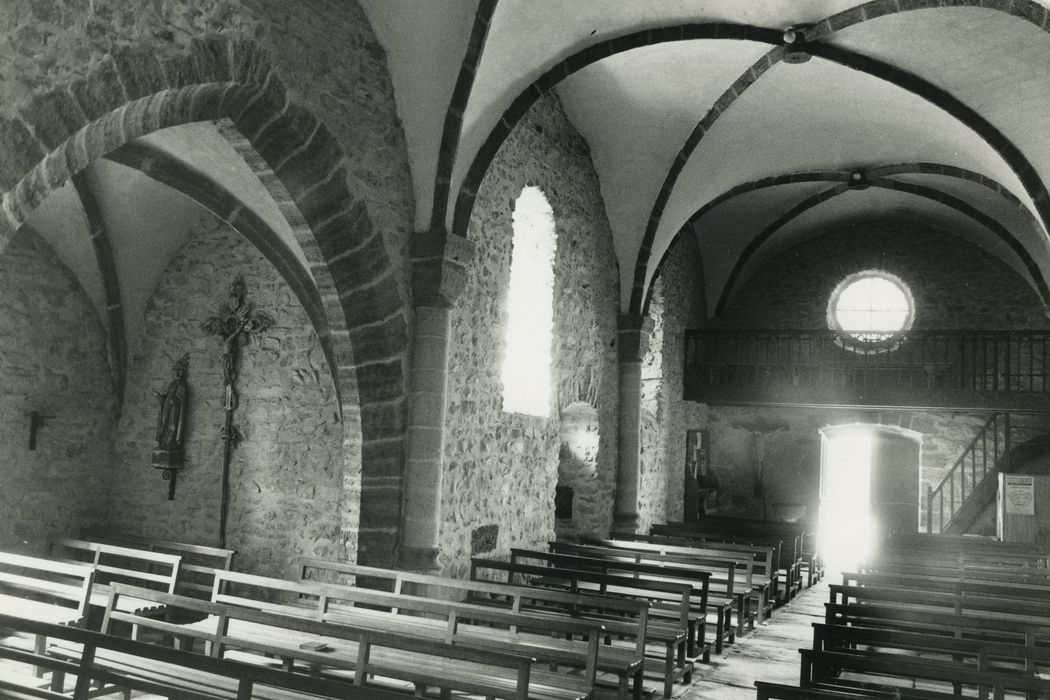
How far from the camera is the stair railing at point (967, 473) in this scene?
15038 millimetres

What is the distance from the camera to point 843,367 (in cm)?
1603

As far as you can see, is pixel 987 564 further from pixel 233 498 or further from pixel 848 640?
A: pixel 233 498

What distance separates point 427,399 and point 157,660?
13.6 feet

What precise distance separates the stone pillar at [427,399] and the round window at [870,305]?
11.0m

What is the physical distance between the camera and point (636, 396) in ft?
41.3

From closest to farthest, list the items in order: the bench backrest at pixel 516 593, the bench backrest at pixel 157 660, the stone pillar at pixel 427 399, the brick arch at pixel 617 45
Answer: the bench backrest at pixel 157 660, the bench backrest at pixel 516 593, the stone pillar at pixel 427 399, the brick arch at pixel 617 45

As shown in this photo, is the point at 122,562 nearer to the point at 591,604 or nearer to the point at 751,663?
the point at 591,604

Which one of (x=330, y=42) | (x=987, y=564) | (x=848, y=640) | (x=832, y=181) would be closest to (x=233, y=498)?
(x=330, y=42)

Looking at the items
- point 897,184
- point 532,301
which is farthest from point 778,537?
point 897,184

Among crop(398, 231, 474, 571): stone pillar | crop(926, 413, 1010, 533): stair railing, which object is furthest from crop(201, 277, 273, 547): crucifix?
crop(926, 413, 1010, 533): stair railing

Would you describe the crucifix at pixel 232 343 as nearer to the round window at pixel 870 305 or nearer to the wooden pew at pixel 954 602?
the wooden pew at pixel 954 602

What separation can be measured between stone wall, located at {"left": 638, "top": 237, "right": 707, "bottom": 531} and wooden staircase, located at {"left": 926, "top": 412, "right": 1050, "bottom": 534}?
4.27 metres

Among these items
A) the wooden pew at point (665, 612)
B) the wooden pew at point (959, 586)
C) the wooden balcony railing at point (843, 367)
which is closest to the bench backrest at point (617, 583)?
the wooden pew at point (665, 612)

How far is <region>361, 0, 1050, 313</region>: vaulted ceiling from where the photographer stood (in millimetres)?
7875
